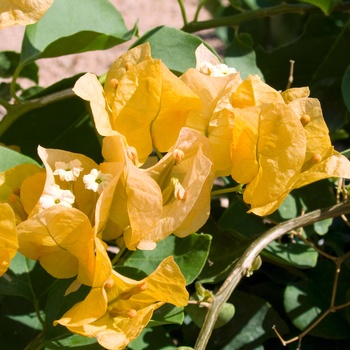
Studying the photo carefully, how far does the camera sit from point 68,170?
2.04ft

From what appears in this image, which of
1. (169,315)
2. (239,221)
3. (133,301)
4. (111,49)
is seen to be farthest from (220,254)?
(111,49)

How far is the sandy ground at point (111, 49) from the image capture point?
2.55m

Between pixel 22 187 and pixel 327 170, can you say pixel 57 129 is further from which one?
pixel 327 170

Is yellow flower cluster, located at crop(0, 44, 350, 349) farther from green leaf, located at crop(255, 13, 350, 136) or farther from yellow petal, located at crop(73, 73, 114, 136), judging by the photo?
green leaf, located at crop(255, 13, 350, 136)

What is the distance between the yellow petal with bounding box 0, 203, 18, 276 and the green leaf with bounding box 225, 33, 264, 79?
507mm

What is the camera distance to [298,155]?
0.61 meters

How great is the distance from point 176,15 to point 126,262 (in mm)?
2133

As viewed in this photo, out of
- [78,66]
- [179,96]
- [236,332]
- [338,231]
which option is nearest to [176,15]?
[78,66]

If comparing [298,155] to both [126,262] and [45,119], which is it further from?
[45,119]

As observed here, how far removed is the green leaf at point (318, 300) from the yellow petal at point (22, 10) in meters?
0.46

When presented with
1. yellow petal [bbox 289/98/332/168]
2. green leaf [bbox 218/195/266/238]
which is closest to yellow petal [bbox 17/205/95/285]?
yellow petal [bbox 289/98/332/168]

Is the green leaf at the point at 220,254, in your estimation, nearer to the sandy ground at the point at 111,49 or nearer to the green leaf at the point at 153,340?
the green leaf at the point at 153,340

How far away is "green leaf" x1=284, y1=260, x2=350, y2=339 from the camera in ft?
2.91

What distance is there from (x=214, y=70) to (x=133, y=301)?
23 cm
